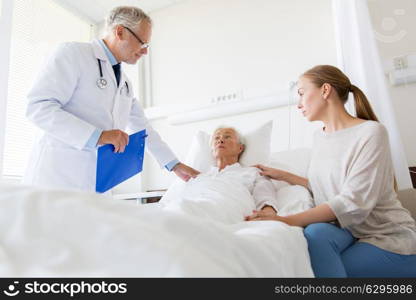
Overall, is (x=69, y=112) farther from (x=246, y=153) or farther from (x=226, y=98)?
(x=226, y=98)

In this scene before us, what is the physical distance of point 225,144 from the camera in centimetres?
187

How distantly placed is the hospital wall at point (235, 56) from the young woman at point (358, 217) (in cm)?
126

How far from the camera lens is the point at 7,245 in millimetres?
583

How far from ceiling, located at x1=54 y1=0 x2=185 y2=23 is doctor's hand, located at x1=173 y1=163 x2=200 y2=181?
6.70 feet

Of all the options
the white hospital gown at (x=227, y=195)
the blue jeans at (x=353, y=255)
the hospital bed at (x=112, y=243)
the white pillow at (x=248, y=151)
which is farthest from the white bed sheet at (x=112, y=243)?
the white pillow at (x=248, y=151)

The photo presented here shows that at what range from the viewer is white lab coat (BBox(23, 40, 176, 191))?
1.36 m

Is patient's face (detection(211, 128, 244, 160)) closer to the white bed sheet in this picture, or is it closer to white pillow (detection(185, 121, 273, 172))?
white pillow (detection(185, 121, 273, 172))

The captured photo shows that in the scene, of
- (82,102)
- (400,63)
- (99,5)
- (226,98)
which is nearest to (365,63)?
(400,63)

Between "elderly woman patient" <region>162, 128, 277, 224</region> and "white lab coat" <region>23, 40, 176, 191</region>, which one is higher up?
"white lab coat" <region>23, 40, 176, 191</region>

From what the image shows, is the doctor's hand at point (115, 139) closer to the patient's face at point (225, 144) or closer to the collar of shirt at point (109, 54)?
the collar of shirt at point (109, 54)

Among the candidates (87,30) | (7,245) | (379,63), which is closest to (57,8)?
(87,30)

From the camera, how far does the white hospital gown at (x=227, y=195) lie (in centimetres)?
106

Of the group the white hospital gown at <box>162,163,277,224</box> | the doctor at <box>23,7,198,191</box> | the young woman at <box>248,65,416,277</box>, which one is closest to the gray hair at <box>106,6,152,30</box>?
the doctor at <box>23,7,198,191</box>

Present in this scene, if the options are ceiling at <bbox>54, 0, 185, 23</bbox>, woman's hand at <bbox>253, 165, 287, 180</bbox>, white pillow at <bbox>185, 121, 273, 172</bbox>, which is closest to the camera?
woman's hand at <bbox>253, 165, 287, 180</bbox>
